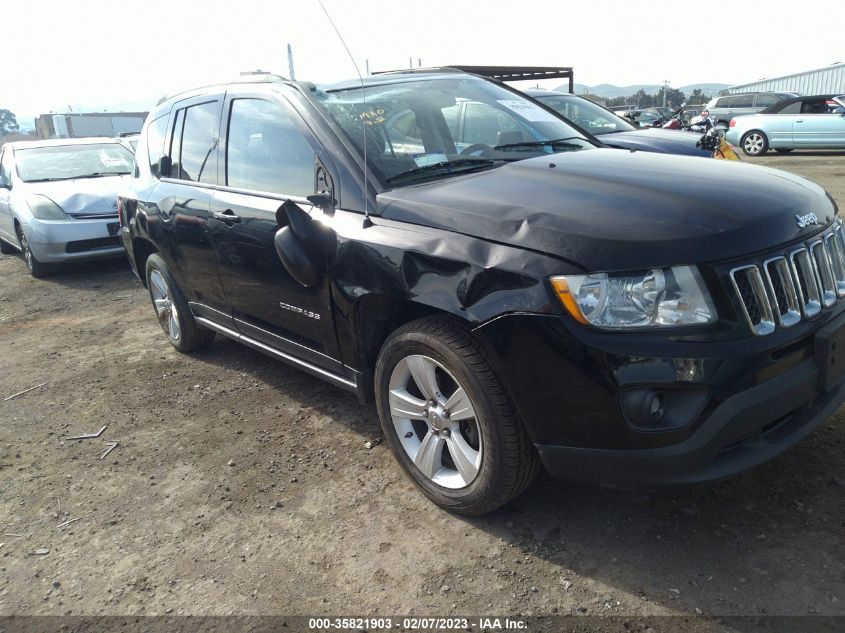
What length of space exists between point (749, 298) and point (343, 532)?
1.80 metres

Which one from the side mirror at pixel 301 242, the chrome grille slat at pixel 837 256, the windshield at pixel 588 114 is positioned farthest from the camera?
the windshield at pixel 588 114

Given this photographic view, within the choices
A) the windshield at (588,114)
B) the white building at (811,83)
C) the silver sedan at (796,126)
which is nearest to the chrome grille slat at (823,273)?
the windshield at (588,114)

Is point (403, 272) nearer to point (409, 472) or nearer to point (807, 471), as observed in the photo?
point (409, 472)

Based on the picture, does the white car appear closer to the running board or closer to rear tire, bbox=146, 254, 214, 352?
rear tire, bbox=146, 254, 214, 352

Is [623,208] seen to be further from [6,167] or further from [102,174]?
[6,167]

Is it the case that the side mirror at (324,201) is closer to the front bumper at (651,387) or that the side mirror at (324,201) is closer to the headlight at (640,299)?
the front bumper at (651,387)

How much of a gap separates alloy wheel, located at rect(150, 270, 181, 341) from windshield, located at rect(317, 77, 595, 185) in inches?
90.2

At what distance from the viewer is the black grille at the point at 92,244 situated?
8.00 m

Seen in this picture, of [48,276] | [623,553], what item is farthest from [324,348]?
[48,276]

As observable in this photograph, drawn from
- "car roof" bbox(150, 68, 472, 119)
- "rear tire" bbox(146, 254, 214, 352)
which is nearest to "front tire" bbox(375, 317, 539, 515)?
"car roof" bbox(150, 68, 472, 119)

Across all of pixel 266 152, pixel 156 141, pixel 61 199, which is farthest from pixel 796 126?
pixel 266 152

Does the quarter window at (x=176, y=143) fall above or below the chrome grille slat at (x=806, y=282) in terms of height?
above

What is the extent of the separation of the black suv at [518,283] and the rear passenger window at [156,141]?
1.05m

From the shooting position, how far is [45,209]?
8.08m
